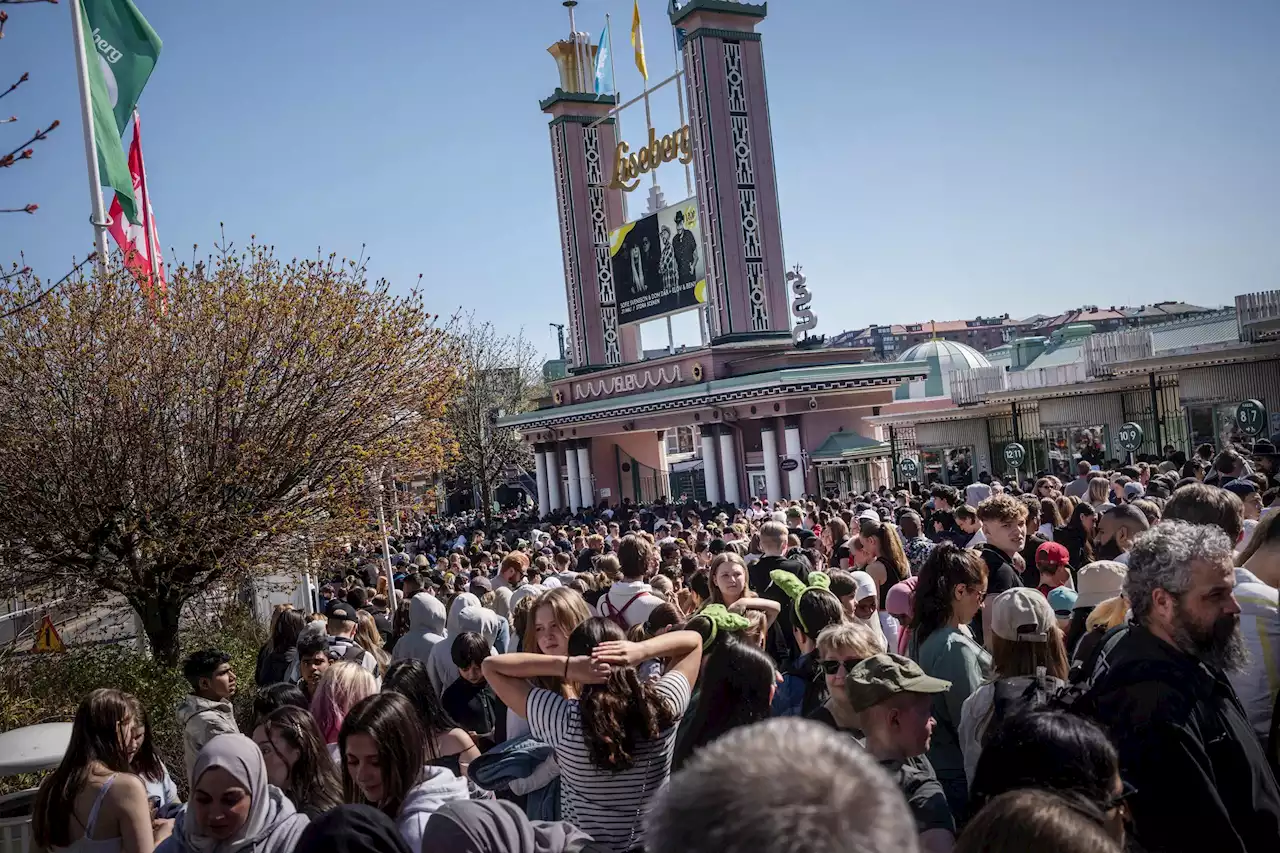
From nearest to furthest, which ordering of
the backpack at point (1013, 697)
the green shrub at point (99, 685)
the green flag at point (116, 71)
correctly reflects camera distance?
the backpack at point (1013, 697)
the green shrub at point (99, 685)
the green flag at point (116, 71)

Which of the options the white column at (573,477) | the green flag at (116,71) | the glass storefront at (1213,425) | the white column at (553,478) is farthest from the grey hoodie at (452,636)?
the white column at (553,478)

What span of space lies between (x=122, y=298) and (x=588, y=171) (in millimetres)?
34338

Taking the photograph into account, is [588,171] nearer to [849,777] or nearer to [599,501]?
[599,501]

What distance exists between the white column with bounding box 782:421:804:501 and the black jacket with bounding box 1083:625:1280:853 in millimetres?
31189

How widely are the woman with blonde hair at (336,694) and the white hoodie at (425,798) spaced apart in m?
1.51

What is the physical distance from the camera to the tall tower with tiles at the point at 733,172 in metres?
36.6

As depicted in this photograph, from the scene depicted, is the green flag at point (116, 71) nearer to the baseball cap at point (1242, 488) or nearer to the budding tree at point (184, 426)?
the budding tree at point (184, 426)

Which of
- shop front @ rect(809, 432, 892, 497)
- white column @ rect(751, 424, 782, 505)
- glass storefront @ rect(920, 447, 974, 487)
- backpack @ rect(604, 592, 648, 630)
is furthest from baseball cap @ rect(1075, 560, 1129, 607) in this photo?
white column @ rect(751, 424, 782, 505)

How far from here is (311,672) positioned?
7.15 meters

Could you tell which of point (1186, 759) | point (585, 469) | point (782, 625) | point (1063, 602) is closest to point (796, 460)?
point (585, 469)

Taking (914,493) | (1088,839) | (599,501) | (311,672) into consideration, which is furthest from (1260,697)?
(599,501)

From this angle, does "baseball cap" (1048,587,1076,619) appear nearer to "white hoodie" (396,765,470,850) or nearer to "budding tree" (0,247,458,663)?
"white hoodie" (396,765,470,850)

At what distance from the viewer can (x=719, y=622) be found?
16.3ft

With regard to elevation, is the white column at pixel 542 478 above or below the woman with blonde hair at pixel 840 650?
above
